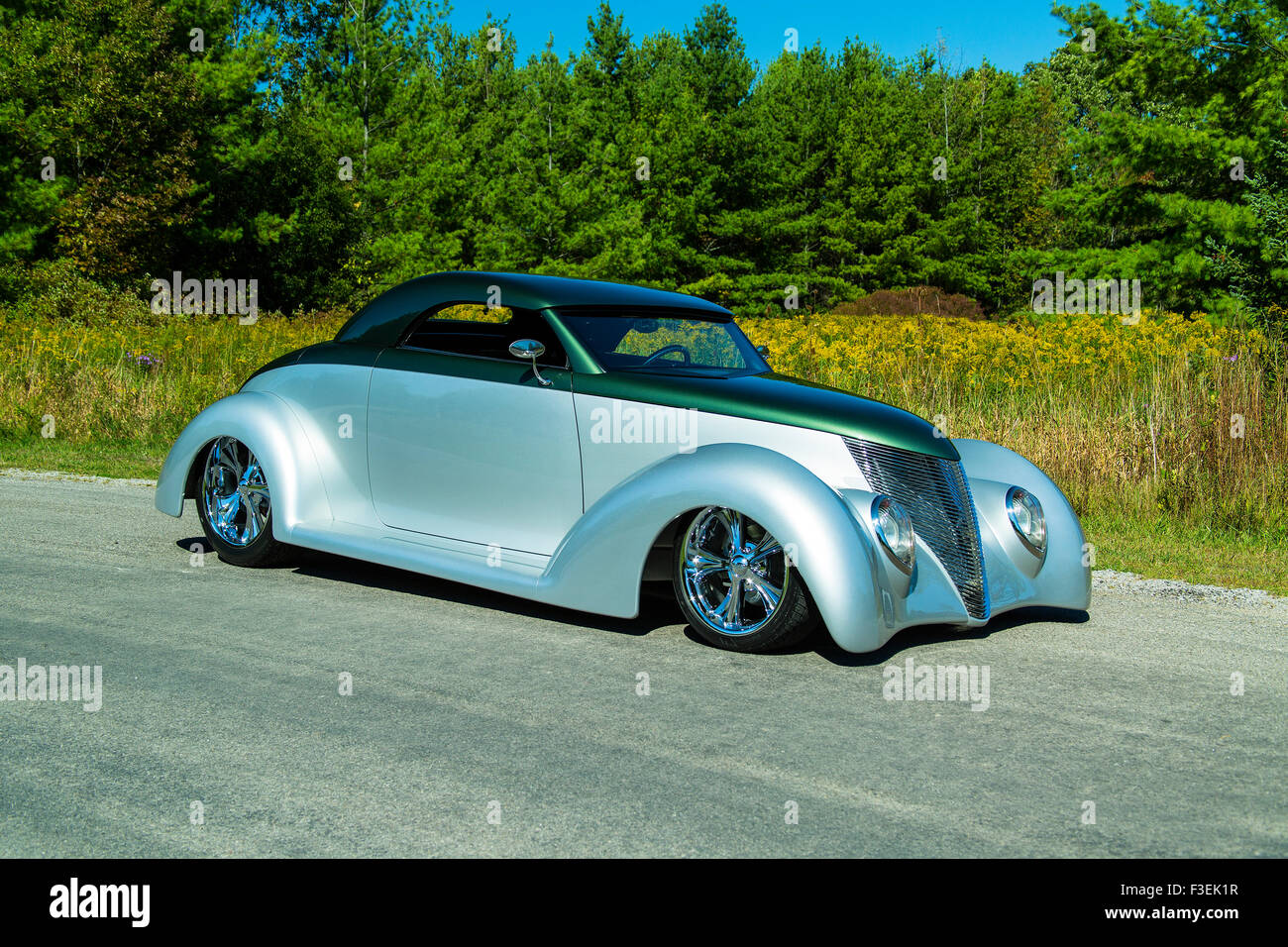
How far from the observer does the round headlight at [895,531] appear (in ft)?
17.5

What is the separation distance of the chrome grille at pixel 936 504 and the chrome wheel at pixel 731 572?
0.62 meters

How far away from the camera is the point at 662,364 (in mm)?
6473

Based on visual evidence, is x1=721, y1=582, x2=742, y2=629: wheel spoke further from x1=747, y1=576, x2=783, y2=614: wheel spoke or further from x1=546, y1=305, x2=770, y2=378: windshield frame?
x1=546, y1=305, x2=770, y2=378: windshield frame

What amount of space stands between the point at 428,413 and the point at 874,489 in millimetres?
2594

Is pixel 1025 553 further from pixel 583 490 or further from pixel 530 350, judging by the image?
pixel 530 350

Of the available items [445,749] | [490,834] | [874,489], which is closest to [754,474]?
[874,489]

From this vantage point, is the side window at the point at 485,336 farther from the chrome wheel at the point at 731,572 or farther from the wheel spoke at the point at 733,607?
the wheel spoke at the point at 733,607

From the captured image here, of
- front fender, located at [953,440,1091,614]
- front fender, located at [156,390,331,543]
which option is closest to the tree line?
front fender, located at [953,440,1091,614]

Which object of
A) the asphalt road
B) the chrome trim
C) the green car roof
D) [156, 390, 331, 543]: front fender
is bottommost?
the asphalt road

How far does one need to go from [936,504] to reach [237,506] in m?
4.46

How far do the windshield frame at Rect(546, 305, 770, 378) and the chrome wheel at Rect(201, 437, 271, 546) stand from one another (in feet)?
7.60

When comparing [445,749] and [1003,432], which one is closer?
[445,749]

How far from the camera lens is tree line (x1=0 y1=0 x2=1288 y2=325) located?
31.2 metres
